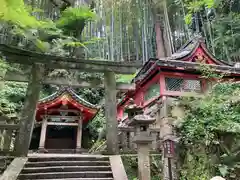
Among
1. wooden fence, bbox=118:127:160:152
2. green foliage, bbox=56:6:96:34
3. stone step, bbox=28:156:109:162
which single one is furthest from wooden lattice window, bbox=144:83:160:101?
green foliage, bbox=56:6:96:34

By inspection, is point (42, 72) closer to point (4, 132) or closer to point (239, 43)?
point (4, 132)

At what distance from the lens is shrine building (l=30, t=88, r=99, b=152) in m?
10.6

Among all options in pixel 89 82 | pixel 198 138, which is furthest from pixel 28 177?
pixel 198 138

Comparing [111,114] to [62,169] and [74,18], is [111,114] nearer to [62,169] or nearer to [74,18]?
[62,169]

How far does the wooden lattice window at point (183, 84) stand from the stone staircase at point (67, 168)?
4.59 m

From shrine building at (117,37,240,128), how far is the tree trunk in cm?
374

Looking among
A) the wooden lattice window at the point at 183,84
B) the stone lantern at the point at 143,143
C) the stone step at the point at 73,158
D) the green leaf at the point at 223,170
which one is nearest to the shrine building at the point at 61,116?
the wooden lattice window at the point at 183,84

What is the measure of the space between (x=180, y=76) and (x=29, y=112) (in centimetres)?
604

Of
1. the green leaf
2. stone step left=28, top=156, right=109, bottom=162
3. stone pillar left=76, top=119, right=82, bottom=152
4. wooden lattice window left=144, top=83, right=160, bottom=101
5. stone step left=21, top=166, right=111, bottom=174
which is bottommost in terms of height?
the green leaf

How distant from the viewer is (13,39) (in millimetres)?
11562

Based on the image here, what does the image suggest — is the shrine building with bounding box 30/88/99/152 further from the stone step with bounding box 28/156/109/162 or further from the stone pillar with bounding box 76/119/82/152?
the stone step with bounding box 28/156/109/162

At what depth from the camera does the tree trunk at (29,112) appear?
5180 millimetres

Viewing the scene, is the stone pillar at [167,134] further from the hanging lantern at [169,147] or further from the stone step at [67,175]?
the stone step at [67,175]

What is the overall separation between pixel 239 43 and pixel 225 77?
9918 mm
